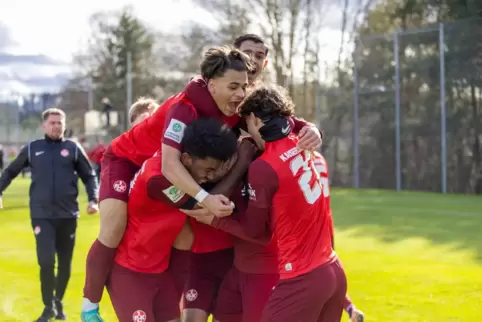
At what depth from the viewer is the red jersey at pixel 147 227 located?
15.3ft

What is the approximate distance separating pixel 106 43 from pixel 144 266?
6475 cm

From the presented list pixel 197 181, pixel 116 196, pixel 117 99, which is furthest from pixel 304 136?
pixel 117 99

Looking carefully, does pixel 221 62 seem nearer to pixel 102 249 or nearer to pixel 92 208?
pixel 102 249

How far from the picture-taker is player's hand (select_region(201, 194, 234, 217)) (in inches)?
172

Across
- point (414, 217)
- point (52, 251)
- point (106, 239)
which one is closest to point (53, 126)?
point (52, 251)

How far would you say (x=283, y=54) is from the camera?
40938 millimetres

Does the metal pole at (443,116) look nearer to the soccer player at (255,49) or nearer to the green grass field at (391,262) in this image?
the green grass field at (391,262)

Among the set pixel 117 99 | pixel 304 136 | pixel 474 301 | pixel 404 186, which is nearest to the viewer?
pixel 304 136

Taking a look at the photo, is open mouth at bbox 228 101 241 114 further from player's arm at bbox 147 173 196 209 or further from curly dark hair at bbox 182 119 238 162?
player's arm at bbox 147 173 196 209

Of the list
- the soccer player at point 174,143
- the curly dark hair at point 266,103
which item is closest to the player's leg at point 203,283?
the soccer player at point 174,143

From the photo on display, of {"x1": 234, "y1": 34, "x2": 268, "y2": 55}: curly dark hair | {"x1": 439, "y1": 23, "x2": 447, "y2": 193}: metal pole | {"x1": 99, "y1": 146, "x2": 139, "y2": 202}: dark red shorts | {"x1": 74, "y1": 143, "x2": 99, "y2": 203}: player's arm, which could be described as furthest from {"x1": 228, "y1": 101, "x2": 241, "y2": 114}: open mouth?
{"x1": 439, "y1": 23, "x2": 447, "y2": 193}: metal pole

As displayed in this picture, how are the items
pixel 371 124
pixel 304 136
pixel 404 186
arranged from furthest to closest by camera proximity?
1. pixel 371 124
2. pixel 404 186
3. pixel 304 136

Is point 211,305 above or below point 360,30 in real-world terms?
below

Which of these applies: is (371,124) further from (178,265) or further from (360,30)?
(178,265)
